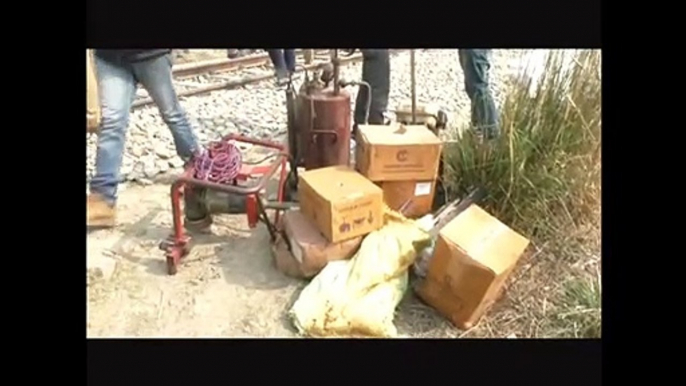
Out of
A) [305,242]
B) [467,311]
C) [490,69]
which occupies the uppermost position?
[490,69]

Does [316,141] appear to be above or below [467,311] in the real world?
above

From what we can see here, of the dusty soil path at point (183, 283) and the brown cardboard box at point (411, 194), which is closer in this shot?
the dusty soil path at point (183, 283)

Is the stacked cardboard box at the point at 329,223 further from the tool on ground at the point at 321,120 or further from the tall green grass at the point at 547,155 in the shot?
the tall green grass at the point at 547,155

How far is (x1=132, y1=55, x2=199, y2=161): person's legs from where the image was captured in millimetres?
2928

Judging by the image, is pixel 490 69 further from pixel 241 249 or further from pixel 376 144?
pixel 241 249

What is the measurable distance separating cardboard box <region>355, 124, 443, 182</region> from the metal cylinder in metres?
0.13

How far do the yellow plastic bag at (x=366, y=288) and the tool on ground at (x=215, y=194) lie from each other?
279mm

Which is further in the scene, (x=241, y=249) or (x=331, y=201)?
(x=241, y=249)

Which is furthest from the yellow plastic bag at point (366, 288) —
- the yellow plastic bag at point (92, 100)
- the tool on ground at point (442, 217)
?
the yellow plastic bag at point (92, 100)

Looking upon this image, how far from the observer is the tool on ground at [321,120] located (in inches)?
124

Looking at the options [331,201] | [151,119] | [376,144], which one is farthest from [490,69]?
[151,119]

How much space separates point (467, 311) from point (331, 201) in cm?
50

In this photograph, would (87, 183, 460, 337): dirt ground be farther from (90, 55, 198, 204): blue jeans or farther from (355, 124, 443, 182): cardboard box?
(355, 124, 443, 182): cardboard box

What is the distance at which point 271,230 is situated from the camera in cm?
303
